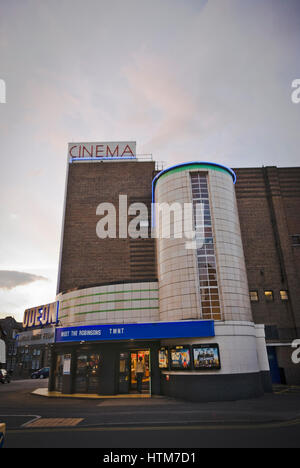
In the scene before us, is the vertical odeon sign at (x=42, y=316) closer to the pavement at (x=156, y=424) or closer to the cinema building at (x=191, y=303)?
the cinema building at (x=191, y=303)

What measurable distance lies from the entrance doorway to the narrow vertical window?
595 cm

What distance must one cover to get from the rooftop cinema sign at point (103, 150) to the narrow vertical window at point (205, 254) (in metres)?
18.3

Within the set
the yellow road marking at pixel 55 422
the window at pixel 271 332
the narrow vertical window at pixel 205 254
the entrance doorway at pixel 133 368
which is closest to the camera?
the yellow road marking at pixel 55 422

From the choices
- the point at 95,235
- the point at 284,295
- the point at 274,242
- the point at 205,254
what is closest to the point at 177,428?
the point at 205,254

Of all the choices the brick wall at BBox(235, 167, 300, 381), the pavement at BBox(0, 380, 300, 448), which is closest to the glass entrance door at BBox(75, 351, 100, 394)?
the pavement at BBox(0, 380, 300, 448)

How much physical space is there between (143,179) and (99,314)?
1960 centimetres

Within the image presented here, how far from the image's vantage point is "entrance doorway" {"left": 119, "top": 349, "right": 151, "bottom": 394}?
71.4 feet

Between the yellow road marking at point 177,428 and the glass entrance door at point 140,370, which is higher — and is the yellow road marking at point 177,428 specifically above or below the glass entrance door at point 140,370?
below

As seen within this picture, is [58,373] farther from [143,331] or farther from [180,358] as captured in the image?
[180,358]

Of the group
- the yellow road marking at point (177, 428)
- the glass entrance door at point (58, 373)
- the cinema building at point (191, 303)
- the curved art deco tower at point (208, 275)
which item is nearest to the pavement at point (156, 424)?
the yellow road marking at point (177, 428)

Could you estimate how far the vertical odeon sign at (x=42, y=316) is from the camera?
87.7ft

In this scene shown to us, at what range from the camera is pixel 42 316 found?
28781 millimetres
